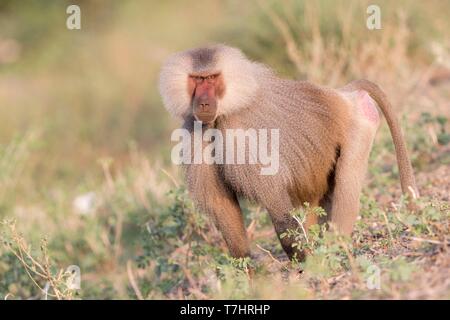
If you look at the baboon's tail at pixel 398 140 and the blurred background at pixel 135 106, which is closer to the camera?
the baboon's tail at pixel 398 140

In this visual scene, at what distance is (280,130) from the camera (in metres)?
3.86

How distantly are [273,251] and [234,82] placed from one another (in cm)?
125

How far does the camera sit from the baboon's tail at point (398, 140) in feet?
13.5

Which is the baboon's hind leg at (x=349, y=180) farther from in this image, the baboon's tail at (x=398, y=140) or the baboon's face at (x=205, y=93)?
the baboon's face at (x=205, y=93)

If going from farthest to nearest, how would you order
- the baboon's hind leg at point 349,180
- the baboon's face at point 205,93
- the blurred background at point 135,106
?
the blurred background at point 135,106 → the baboon's hind leg at point 349,180 → the baboon's face at point 205,93

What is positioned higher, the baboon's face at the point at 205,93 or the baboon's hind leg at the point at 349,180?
the baboon's face at the point at 205,93

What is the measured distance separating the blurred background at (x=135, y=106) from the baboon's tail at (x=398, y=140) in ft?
1.46

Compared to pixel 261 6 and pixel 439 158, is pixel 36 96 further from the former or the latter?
pixel 439 158

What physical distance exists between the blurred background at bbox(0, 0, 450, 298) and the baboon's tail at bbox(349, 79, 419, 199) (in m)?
0.45

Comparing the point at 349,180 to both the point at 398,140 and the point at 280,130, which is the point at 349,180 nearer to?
the point at 398,140

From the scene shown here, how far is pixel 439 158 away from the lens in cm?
534

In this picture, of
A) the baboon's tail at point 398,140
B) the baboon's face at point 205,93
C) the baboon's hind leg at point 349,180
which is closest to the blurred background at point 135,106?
the baboon's tail at point 398,140

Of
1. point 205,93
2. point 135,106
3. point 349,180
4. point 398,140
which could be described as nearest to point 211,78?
point 205,93

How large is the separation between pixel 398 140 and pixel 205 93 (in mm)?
1052
